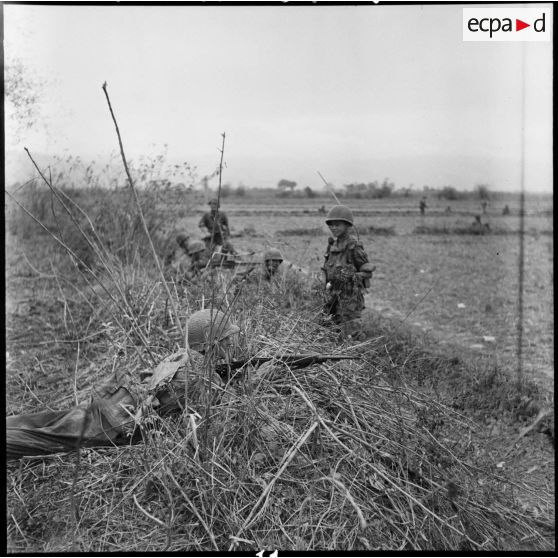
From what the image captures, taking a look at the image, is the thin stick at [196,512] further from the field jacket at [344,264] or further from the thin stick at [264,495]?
the field jacket at [344,264]

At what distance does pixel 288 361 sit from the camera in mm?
3615

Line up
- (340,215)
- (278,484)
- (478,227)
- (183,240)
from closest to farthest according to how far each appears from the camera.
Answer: (278,484) < (340,215) < (183,240) < (478,227)

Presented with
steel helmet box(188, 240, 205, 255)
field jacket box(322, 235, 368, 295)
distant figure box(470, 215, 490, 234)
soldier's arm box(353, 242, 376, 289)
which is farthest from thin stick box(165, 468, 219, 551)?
distant figure box(470, 215, 490, 234)

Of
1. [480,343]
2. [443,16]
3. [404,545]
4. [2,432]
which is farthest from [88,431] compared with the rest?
[480,343]

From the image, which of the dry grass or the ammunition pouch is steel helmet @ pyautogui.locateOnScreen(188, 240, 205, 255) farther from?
the dry grass

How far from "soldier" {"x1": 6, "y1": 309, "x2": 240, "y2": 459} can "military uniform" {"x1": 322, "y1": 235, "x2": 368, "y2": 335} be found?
66.2 inches

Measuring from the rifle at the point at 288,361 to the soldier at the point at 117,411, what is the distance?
8 cm

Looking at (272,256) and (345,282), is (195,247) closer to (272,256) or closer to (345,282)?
(272,256)

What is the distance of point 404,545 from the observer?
2.95 metres

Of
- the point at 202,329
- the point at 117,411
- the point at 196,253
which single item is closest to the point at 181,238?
the point at 196,253

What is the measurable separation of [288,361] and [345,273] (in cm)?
183

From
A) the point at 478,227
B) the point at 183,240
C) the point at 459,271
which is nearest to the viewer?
the point at 183,240

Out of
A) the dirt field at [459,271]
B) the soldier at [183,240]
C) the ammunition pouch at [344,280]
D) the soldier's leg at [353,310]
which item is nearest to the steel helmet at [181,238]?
the soldier at [183,240]

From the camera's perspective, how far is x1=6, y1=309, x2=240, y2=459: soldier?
3.25 meters
